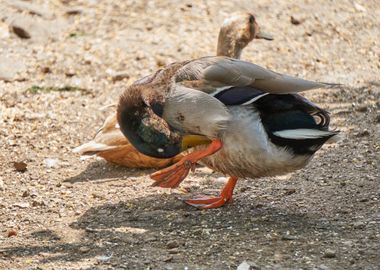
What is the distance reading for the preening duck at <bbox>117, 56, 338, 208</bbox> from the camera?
531 centimetres

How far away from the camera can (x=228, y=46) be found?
301 inches

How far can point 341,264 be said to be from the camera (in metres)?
4.55

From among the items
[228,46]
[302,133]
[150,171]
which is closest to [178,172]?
[302,133]

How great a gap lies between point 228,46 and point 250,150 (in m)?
2.47

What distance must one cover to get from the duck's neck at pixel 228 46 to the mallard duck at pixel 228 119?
2.04 m

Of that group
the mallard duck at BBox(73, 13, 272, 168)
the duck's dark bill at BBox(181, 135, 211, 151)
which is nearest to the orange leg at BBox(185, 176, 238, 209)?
the duck's dark bill at BBox(181, 135, 211, 151)

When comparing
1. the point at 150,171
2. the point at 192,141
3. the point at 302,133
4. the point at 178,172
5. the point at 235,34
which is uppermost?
the point at 235,34

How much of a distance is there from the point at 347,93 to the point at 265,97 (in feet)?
10.8

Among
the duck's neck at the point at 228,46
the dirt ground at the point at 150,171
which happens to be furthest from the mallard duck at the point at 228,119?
the duck's neck at the point at 228,46

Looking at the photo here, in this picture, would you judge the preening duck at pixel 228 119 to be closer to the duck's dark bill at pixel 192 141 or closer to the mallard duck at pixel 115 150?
the duck's dark bill at pixel 192 141

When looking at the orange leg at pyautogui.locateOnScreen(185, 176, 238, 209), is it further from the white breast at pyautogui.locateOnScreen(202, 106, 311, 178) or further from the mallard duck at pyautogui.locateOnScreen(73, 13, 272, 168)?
the mallard duck at pyautogui.locateOnScreen(73, 13, 272, 168)

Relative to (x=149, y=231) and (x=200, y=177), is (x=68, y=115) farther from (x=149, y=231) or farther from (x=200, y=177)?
(x=149, y=231)

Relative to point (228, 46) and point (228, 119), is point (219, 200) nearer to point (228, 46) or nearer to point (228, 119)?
point (228, 119)

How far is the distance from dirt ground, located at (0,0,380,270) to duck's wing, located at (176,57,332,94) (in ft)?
2.67
